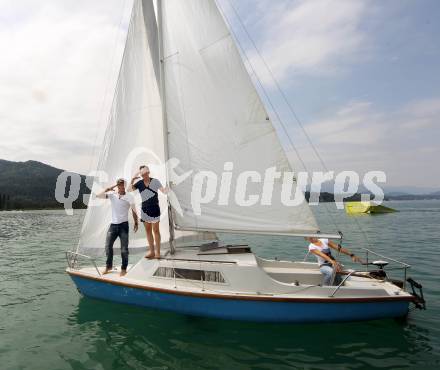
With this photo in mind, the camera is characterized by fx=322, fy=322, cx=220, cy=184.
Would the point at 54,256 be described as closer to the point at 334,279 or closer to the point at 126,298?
the point at 126,298

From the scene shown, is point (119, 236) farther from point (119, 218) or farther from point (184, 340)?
point (184, 340)

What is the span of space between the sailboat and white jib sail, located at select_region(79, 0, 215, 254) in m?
0.03

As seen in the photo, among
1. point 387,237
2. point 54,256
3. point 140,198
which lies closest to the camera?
→ point 140,198

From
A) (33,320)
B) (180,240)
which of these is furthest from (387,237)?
(33,320)

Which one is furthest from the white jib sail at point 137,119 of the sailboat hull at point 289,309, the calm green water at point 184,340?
the sailboat hull at point 289,309

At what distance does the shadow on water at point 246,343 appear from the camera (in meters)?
6.57

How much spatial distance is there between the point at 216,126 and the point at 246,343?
5293 mm

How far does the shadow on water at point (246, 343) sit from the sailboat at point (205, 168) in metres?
0.31

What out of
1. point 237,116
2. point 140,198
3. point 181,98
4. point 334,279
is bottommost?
point 334,279

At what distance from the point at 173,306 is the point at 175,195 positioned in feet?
9.64

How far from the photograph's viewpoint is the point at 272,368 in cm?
634

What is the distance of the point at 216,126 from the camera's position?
843cm

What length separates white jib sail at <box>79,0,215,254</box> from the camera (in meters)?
9.66

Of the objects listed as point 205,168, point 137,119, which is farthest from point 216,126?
point 137,119
